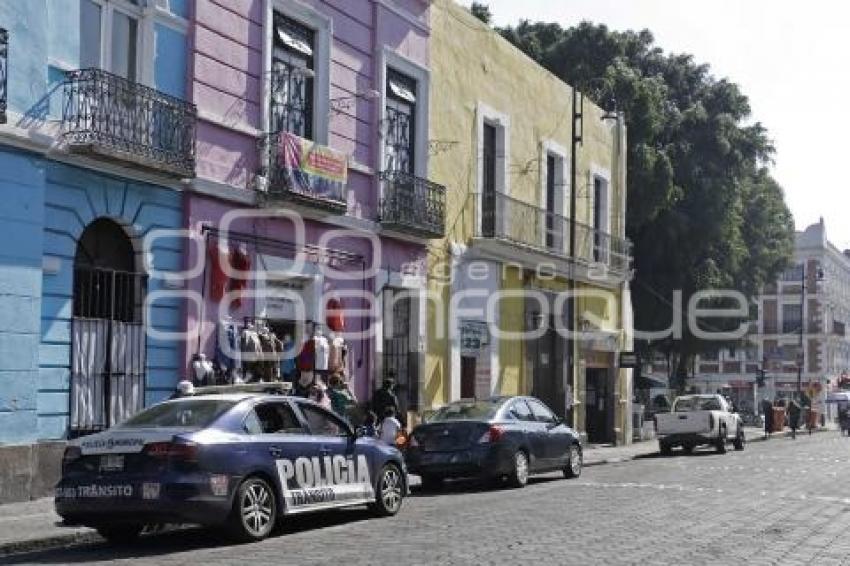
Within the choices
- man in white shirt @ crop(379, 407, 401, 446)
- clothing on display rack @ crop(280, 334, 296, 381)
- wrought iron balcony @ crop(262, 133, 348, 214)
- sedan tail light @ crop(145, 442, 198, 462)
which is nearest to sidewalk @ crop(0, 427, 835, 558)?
sedan tail light @ crop(145, 442, 198, 462)

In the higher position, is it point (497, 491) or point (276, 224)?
point (276, 224)

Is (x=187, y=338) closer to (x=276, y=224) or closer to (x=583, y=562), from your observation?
(x=276, y=224)

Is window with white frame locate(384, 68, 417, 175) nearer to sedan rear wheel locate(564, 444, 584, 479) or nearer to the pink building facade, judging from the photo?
the pink building facade

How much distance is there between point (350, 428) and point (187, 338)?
4697mm

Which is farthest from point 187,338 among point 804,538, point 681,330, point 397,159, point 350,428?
point 681,330

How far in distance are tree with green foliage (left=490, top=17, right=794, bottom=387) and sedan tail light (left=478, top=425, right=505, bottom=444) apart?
2109cm

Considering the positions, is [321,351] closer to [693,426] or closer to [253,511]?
[253,511]

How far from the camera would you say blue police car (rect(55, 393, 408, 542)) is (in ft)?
34.6

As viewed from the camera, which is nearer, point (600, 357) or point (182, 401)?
point (182, 401)

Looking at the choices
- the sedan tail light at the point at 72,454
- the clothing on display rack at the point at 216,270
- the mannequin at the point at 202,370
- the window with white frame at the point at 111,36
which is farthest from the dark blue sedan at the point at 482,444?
the sedan tail light at the point at 72,454

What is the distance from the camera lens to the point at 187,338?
16.9 m

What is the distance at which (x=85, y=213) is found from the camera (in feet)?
50.1

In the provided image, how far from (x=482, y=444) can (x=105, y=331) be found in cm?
580

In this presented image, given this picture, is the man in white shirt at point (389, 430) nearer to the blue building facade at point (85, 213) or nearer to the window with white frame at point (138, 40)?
the blue building facade at point (85, 213)
